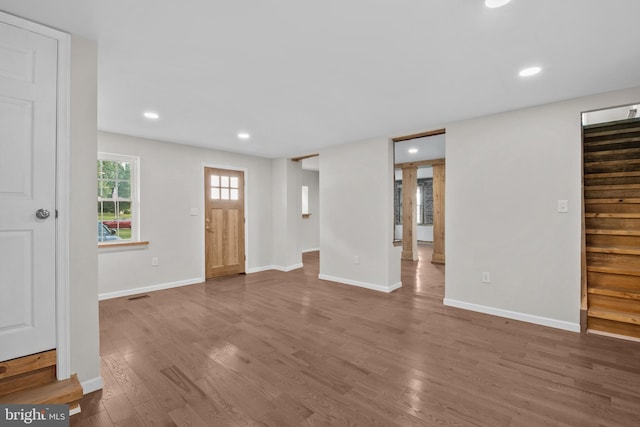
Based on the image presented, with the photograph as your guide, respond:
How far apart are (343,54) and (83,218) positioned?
216 centimetres

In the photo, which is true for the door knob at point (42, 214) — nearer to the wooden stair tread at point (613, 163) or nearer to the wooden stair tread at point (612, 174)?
the wooden stair tread at point (612, 174)

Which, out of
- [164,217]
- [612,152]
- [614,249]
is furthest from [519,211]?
[164,217]

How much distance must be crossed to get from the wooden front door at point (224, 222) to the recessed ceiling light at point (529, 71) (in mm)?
4683

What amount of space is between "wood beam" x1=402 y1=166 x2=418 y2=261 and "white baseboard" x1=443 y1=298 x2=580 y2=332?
335 centimetres

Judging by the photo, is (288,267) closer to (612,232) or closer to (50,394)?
(50,394)

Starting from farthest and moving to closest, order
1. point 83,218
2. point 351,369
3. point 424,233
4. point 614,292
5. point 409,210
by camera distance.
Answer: point 424,233 → point 409,210 → point 614,292 → point 351,369 → point 83,218

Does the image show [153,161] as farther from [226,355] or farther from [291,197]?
[226,355]

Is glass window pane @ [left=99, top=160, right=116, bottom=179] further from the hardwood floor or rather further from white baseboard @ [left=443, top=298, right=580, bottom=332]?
white baseboard @ [left=443, top=298, right=580, bottom=332]

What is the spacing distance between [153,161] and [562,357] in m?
5.51

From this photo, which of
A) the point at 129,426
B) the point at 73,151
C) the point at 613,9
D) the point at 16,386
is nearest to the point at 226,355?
the point at 129,426

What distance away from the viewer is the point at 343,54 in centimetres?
214

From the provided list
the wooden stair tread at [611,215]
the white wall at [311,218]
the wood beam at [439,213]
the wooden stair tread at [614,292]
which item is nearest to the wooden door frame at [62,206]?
the wooden stair tread at [614,292]

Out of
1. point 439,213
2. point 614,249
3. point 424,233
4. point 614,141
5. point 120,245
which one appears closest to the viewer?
Answer: point 614,249

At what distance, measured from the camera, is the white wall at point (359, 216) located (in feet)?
Answer: 14.7
